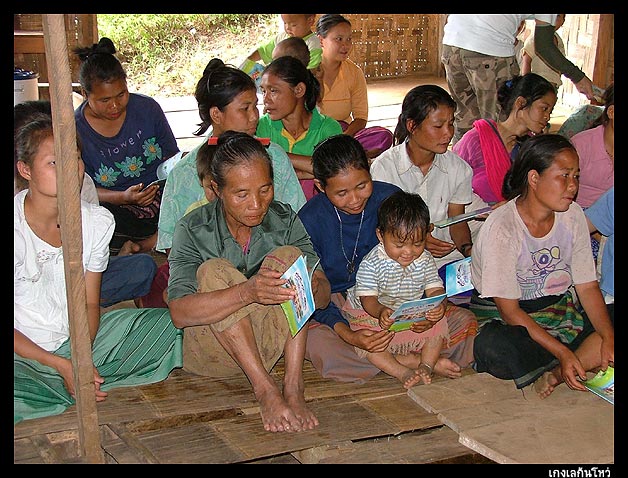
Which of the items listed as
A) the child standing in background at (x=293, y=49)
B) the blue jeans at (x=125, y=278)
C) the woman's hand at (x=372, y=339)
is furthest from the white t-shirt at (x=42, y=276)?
the child standing in background at (x=293, y=49)

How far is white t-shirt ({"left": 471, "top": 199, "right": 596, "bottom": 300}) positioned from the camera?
3.11 metres

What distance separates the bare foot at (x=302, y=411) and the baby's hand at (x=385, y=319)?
388 millimetres

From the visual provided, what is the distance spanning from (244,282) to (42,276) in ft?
2.35

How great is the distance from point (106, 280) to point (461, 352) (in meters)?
1.42

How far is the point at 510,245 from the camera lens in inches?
122

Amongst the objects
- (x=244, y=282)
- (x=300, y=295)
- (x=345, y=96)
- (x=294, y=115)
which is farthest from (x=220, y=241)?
(x=345, y=96)

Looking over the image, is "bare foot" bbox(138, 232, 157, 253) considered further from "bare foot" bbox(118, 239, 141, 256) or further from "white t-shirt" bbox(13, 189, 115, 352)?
"white t-shirt" bbox(13, 189, 115, 352)

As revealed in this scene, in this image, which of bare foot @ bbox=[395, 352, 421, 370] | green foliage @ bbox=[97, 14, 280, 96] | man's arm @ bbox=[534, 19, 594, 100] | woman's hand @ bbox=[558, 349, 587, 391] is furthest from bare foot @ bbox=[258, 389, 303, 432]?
green foliage @ bbox=[97, 14, 280, 96]

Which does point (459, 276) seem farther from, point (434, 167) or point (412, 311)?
point (434, 167)

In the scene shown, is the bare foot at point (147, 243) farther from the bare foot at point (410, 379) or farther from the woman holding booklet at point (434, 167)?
the bare foot at point (410, 379)

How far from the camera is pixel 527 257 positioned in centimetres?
316

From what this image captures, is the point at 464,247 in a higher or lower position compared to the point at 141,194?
lower

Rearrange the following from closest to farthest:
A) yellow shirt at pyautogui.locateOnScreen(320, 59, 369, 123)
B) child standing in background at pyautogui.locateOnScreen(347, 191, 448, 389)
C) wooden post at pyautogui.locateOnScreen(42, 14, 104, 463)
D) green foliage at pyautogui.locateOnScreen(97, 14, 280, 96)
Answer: wooden post at pyautogui.locateOnScreen(42, 14, 104, 463), child standing in background at pyautogui.locateOnScreen(347, 191, 448, 389), yellow shirt at pyautogui.locateOnScreen(320, 59, 369, 123), green foliage at pyautogui.locateOnScreen(97, 14, 280, 96)

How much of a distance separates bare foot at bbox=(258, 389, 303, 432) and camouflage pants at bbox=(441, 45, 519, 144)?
2755mm
